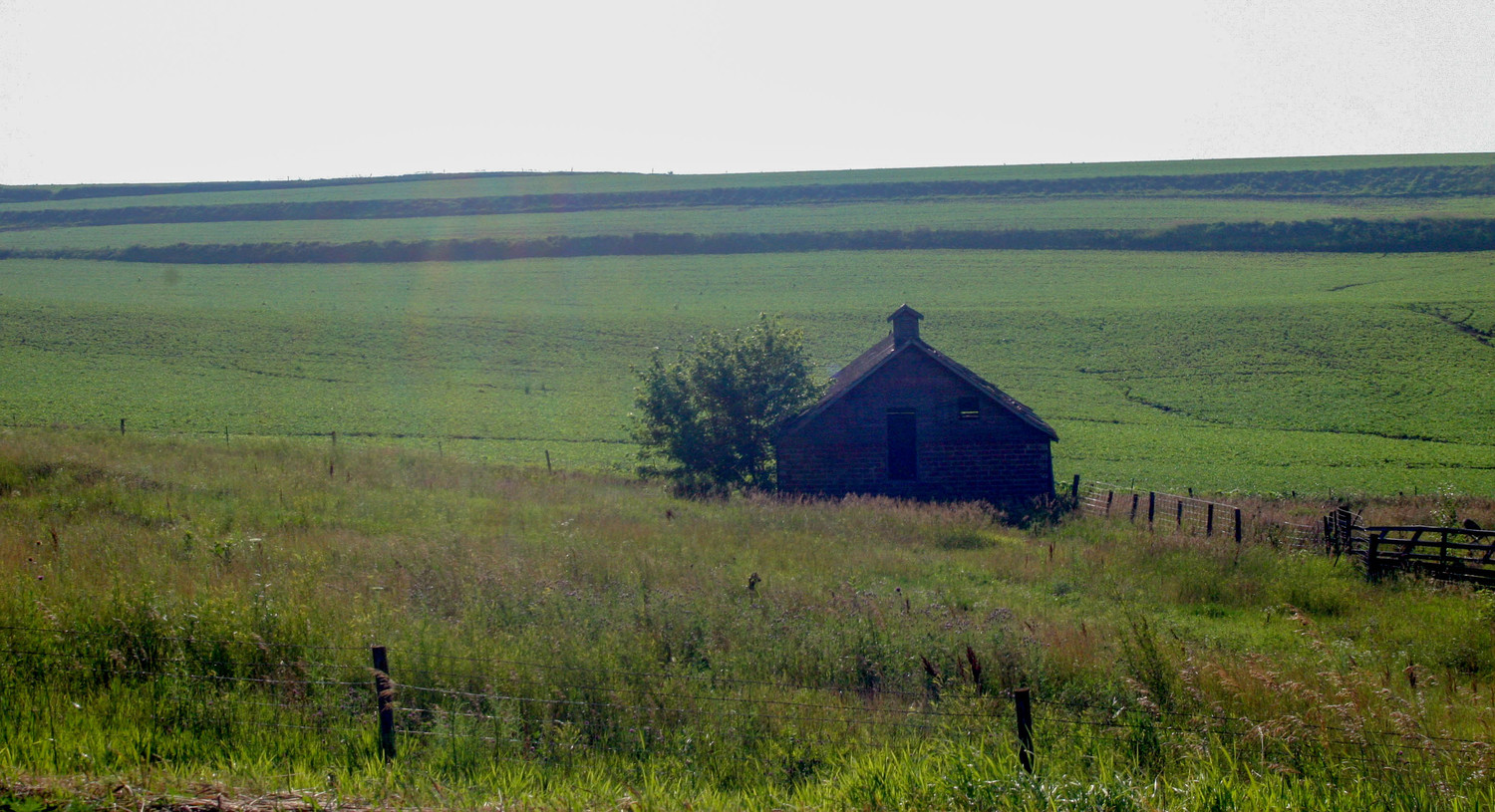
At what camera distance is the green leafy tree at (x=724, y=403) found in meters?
26.5

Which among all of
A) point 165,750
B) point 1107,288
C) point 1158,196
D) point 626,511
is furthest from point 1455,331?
point 165,750

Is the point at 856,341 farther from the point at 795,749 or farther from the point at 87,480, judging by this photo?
the point at 795,749

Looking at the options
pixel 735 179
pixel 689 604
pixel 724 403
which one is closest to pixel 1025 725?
pixel 689 604

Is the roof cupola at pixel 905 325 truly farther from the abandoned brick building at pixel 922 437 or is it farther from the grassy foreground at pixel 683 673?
the grassy foreground at pixel 683 673

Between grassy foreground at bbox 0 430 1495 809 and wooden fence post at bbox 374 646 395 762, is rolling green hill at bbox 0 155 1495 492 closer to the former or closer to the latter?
grassy foreground at bbox 0 430 1495 809

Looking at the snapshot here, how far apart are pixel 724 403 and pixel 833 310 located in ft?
94.7

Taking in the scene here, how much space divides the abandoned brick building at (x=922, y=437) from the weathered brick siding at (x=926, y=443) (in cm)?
3

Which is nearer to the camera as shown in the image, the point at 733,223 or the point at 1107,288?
the point at 1107,288

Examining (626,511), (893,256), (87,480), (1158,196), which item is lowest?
(626,511)

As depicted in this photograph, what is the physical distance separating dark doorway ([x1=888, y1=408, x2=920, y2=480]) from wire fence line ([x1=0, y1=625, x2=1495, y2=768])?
1884 cm

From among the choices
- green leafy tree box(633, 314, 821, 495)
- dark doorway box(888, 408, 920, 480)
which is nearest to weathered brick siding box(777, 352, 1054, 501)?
dark doorway box(888, 408, 920, 480)

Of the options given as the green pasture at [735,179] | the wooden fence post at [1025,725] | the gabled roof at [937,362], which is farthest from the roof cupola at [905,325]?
the green pasture at [735,179]

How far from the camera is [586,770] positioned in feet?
18.8

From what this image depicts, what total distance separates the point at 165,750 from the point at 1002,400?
22.4 meters
